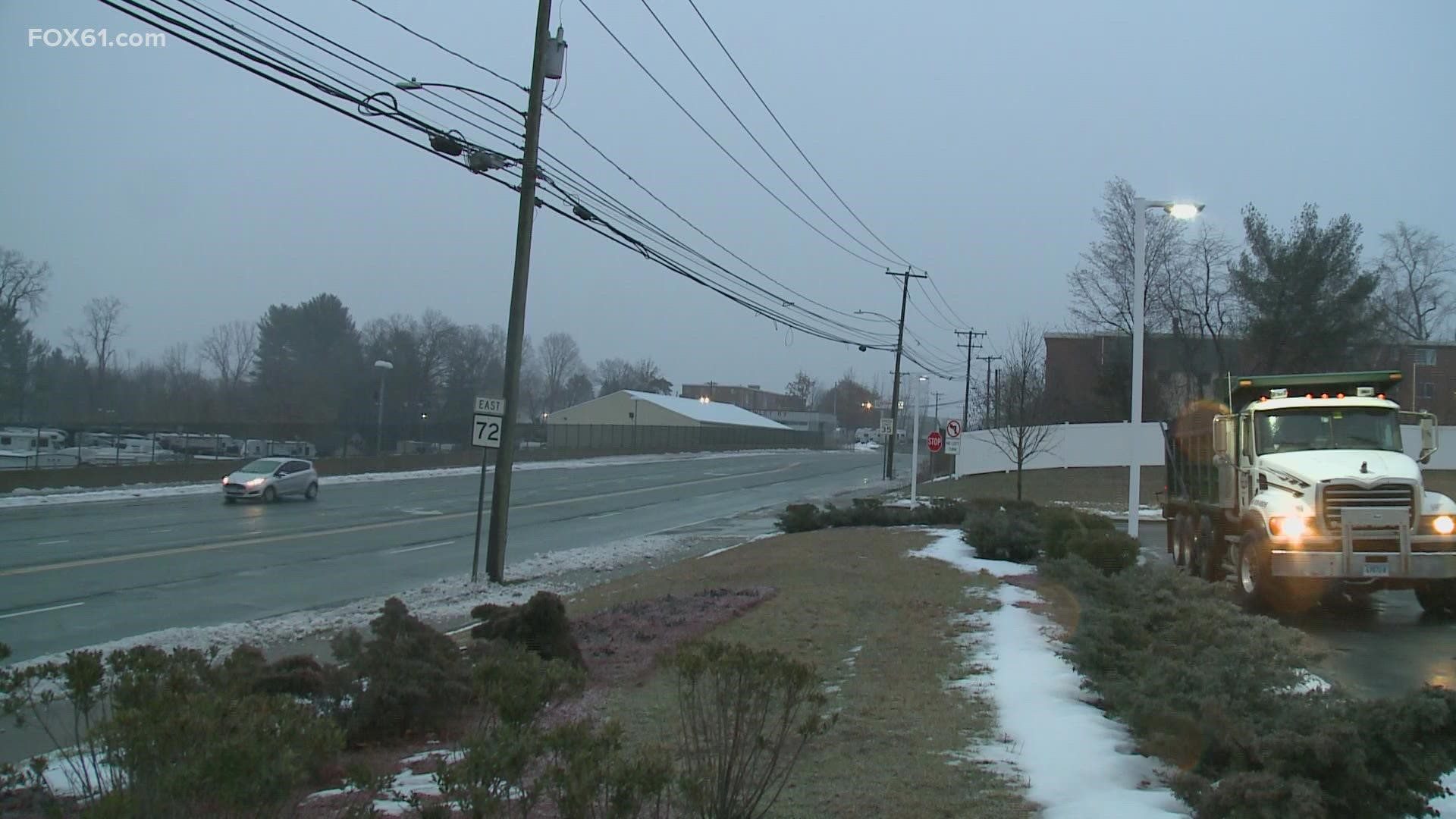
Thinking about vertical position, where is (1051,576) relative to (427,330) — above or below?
below

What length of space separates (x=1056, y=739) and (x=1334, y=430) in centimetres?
927

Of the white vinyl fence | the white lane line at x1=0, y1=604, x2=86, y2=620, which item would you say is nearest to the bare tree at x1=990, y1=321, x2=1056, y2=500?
the white vinyl fence

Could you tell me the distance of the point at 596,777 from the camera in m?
4.01

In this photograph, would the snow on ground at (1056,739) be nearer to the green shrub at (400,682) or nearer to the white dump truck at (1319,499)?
the green shrub at (400,682)

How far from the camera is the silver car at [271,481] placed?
35.9 m

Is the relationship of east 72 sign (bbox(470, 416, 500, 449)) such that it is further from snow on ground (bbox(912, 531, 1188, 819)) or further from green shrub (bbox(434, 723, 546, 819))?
green shrub (bbox(434, 723, 546, 819))

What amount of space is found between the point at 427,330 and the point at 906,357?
4383 cm

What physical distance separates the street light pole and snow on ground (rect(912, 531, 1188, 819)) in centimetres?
1042

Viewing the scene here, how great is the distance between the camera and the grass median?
5785 millimetres

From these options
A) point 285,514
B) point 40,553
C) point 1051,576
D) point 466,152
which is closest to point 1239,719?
point 1051,576

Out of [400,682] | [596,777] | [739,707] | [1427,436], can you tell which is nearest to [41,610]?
[400,682]

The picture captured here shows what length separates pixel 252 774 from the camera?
374cm

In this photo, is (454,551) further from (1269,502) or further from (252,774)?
(252,774)

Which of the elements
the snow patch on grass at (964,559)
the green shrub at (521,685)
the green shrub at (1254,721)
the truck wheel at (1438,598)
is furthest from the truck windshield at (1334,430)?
the green shrub at (521,685)
